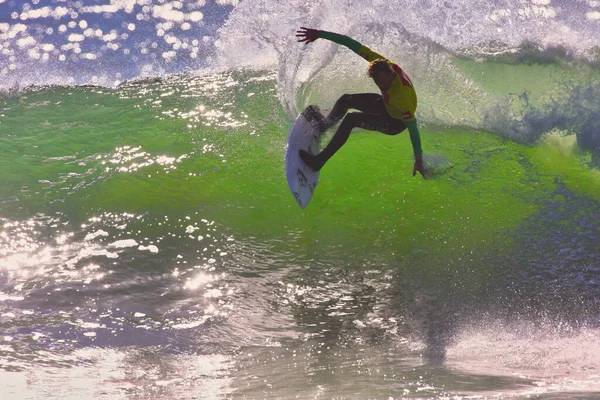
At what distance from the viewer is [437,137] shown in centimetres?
655

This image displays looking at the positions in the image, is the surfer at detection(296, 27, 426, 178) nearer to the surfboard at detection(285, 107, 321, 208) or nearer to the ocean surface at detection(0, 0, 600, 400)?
the surfboard at detection(285, 107, 321, 208)

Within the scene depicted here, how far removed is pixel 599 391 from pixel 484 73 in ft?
14.9

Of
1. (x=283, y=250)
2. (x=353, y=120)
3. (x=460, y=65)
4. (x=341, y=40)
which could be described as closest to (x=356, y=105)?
(x=353, y=120)

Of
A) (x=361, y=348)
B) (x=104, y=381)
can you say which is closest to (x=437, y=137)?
(x=361, y=348)

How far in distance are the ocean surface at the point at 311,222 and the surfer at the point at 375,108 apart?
742mm

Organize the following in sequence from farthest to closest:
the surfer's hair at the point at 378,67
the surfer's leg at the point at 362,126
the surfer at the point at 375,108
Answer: the surfer's leg at the point at 362,126, the surfer at the point at 375,108, the surfer's hair at the point at 378,67

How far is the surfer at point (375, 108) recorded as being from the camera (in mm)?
4762

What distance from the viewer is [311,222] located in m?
5.54

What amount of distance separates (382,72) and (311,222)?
4.73 ft

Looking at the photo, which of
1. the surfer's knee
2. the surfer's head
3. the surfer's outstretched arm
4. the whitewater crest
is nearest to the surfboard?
the surfer's knee

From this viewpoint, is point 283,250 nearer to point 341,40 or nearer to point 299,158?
point 299,158

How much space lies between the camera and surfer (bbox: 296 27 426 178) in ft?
15.6

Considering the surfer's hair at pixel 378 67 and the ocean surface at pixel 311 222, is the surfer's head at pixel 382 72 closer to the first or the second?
the surfer's hair at pixel 378 67

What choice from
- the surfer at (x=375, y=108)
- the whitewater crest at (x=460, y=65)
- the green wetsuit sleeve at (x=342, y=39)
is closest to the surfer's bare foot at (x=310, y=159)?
the surfer at (x=375, y=108)
